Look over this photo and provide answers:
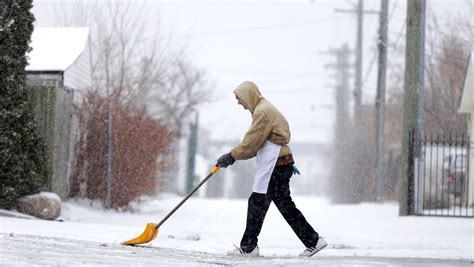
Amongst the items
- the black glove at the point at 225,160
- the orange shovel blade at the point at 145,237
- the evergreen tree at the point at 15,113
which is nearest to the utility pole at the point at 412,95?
the evergreen tree at the point at 15,113

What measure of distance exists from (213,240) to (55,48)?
9.53 meters

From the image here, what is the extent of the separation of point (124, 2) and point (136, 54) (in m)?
1.98

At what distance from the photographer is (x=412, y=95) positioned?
17.5m

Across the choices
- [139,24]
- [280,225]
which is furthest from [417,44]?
[139,24]

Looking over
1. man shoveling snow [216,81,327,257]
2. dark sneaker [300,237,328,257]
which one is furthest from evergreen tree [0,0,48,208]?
dark sneaker [300,237,328,257]

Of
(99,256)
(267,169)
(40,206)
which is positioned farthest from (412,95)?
(99,256)

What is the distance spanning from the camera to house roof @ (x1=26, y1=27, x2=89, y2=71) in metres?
18.1

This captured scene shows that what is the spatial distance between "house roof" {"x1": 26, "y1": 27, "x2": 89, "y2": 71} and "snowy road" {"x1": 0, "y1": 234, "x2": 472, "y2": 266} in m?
10.00

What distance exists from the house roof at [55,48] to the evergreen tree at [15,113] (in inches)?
174

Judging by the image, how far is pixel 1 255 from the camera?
6.37 meters

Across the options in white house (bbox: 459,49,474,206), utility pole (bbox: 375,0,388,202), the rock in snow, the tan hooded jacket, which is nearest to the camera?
the tan hooded jacket

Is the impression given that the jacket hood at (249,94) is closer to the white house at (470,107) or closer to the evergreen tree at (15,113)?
the evergreen tree at (15,113)

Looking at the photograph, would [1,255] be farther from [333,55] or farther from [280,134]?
[333,55]

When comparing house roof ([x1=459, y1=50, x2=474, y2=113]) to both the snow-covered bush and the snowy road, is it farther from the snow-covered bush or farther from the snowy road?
A: the snowy road
